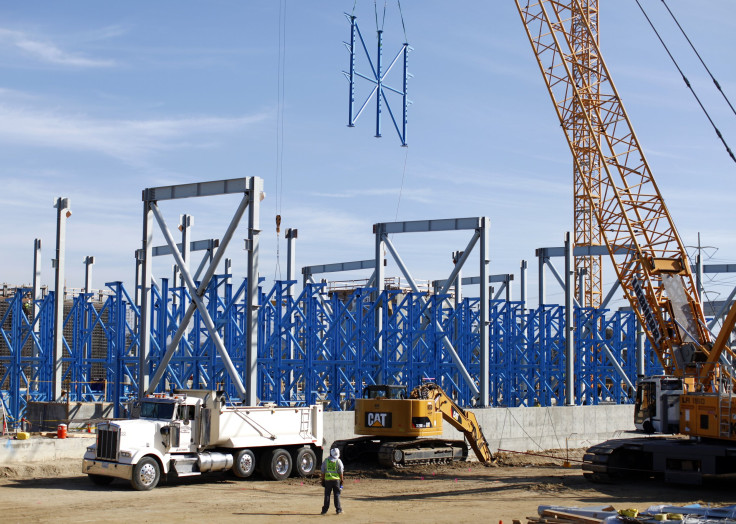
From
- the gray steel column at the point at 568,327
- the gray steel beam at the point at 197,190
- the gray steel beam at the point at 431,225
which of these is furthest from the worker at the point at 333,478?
the gray steel column at the point at 568,327

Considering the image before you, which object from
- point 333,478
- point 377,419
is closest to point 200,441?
point 333,478

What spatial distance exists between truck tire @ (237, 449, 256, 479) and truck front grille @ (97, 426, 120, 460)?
284cm

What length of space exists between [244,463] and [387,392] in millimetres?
4990

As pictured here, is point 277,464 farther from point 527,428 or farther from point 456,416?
point 527,428

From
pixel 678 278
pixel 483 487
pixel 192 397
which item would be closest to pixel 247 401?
pixel 192 397

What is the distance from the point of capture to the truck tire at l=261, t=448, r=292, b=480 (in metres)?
21.3

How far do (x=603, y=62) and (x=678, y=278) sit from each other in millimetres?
9154

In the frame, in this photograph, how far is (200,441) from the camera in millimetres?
20234

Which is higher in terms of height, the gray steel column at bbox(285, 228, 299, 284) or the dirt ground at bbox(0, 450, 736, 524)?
the gray steel column at bbox(285, 228, 299, 284)

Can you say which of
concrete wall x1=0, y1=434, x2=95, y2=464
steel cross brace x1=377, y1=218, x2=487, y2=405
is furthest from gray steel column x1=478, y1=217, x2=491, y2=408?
concrete wall x1=0, y1=434, x2=95, y2=464

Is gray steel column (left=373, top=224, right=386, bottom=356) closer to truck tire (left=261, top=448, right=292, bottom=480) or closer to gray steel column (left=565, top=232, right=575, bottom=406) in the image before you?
gray steel column (left=565, top=232, right=575, bottom=406)

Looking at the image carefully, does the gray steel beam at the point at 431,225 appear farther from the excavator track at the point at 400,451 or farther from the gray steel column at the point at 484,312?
the excavator track at the point at 400,451

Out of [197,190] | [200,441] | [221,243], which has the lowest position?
[200,441]

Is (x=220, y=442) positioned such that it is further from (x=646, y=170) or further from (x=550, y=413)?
(x=646, y=170)
